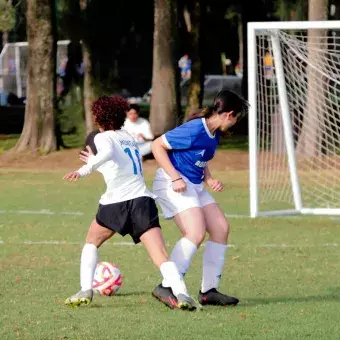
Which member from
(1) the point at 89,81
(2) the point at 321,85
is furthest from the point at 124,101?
(1) the point at 89,81

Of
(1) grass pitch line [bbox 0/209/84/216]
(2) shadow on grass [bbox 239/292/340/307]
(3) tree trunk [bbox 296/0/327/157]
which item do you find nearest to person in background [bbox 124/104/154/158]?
(3) tree trunk [bbox 296/0/327/157]

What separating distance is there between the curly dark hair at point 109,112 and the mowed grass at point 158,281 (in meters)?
1.37

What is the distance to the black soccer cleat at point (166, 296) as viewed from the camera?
880cm

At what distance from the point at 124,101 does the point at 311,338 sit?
95.5 inches

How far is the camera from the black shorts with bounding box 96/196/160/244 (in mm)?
8898

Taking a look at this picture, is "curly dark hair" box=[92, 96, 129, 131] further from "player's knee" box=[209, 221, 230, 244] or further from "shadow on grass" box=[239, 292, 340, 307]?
"shadow on grass" box=[239, 292, 340, 307]

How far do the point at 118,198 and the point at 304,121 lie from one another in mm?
11678

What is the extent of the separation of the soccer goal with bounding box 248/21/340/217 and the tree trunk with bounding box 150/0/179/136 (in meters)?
7.71

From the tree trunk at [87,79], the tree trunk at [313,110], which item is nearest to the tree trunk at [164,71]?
the tree trunk at [87,79]

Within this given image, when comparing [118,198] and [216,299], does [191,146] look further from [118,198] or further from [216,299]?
[216,299]

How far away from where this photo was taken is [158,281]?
34.7 feet

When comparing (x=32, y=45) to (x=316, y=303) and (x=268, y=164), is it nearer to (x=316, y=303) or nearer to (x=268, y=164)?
(x=268, y=164)

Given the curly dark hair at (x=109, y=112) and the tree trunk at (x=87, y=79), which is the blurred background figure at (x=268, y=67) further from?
the curly dark hair at (x=109, y=112)

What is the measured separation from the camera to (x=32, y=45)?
2948 centimetres
